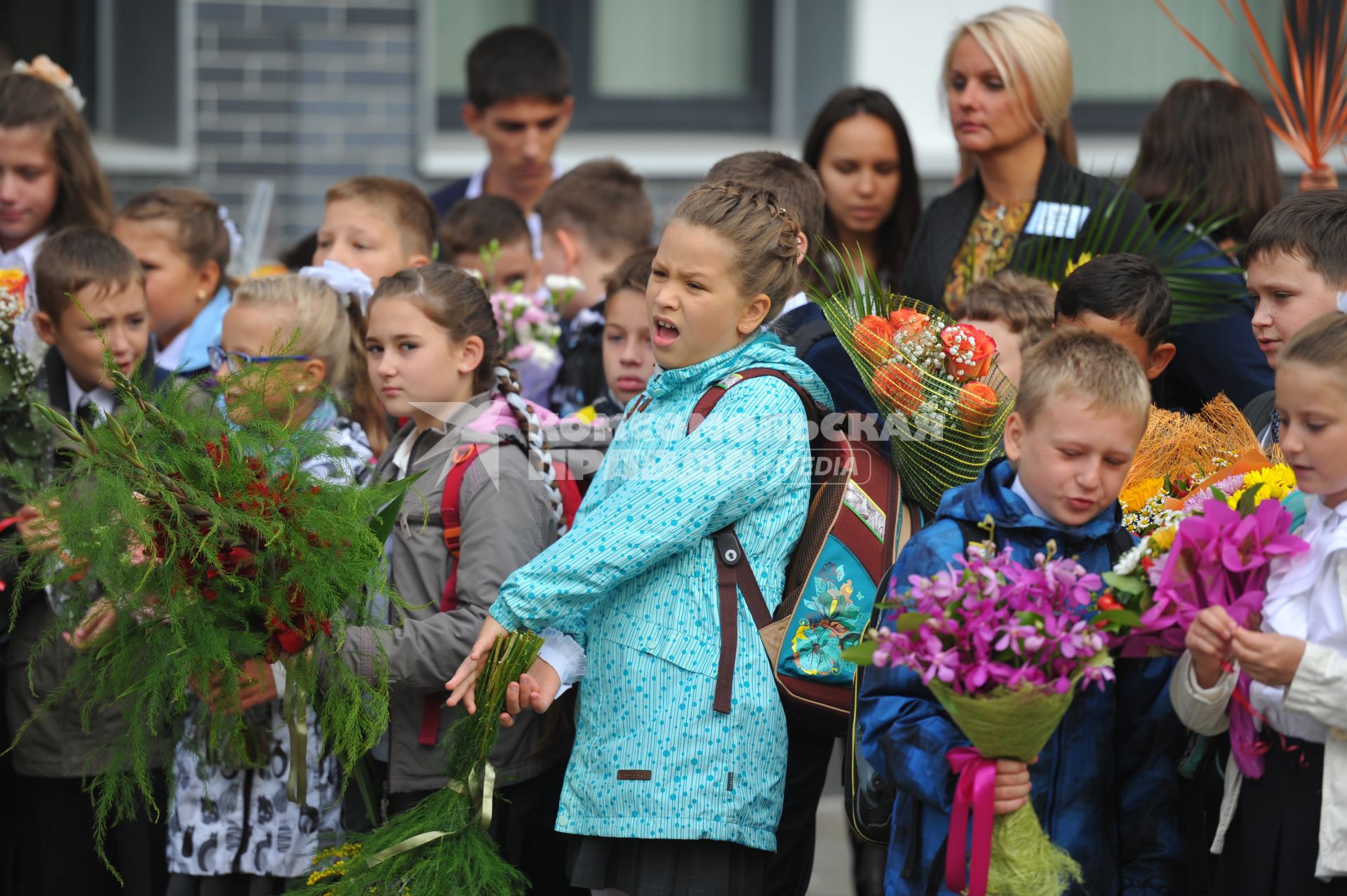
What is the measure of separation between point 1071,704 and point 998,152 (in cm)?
222

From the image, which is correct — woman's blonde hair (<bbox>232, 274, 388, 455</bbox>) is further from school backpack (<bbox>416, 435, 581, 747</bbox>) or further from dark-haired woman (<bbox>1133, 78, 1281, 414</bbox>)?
dark-haired woman (<bbox>1133, 78, 1281, 414</bbox>)

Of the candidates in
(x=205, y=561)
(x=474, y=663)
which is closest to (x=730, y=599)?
(x=474, y=663)

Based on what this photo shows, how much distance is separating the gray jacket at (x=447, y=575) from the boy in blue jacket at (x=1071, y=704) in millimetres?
974

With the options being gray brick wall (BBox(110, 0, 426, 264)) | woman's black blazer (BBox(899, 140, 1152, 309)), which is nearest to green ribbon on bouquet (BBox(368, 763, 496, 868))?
woman's black blazer (BBox(899, 140, 1152, 309))

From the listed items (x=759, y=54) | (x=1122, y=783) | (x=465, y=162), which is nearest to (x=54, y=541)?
(x=1122, y=783)

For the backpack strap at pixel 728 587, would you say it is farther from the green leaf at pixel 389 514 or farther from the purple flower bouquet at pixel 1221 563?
the purple flower bouquet at pixel 1221 563

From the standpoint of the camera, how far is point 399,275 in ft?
12.2

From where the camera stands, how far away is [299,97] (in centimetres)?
802

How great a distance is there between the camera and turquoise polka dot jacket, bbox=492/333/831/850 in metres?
2.96

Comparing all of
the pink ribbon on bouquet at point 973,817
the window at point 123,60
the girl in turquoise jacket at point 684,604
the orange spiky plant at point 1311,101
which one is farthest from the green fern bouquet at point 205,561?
the window at point 123,60

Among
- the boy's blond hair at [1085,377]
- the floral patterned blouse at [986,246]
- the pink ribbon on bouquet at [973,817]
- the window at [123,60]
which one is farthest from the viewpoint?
the window at [123,60]

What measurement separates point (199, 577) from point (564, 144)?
6232mm

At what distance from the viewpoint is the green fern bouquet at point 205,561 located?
9.70 feet

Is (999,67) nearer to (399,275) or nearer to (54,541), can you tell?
(399,275)
